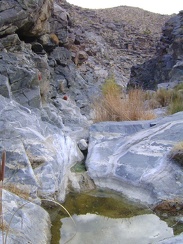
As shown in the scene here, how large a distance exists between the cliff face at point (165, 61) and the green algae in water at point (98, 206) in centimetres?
1287

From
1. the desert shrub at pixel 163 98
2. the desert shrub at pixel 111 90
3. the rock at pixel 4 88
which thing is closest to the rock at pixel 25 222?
the rock at pixel 4 88

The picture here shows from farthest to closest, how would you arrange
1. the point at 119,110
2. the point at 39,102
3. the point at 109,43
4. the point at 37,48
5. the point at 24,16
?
1. the point at 109,43
2. the point at 37,48
3. the point at 24,16
4. the point at 39,102
5. the point at 119,110

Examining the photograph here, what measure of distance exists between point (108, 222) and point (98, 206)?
424 millimetres

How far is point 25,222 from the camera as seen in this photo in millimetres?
3139

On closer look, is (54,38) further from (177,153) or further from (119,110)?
(177,153)

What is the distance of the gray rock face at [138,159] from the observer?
13.9ft

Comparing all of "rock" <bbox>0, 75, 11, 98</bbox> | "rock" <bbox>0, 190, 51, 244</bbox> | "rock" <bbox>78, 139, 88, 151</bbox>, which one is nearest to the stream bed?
"rock" <bbox>0, 190, 51, 244</bbox>

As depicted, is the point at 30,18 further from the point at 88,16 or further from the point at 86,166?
the point at 88,16

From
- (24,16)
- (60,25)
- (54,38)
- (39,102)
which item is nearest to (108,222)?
(39,102)

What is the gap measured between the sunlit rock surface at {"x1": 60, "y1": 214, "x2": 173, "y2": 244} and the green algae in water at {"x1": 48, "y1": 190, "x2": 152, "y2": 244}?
3.7 inches

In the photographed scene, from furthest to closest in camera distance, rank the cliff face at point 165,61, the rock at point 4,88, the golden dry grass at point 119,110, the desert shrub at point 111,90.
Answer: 1. the cliff face at point 165,61
2. the desert shrub at point 111,90
3. the golden dry grass at point 119,110
4. the rock at point 4,88

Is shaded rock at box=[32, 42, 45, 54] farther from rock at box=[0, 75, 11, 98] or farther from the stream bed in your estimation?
the stream bed

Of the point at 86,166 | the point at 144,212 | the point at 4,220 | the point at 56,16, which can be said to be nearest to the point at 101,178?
the point at 86,166

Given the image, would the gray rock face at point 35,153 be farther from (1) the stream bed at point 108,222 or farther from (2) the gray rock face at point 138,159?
(2) the gray rock face at point 138,159
